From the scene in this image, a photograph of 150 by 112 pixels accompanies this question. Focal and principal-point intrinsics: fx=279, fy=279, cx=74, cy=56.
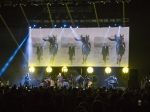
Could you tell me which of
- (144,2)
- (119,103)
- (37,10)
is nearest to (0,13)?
(37,10)

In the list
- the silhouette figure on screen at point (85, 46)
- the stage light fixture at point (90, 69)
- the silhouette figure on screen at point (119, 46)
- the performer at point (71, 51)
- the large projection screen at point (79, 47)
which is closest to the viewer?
the silhouette figure on screen at point (119, 46)

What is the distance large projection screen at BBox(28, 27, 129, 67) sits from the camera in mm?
25156

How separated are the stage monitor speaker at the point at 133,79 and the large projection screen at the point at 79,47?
4.05 ft

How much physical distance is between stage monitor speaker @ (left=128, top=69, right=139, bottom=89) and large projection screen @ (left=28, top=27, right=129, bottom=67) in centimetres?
123

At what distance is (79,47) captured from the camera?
2612 cm

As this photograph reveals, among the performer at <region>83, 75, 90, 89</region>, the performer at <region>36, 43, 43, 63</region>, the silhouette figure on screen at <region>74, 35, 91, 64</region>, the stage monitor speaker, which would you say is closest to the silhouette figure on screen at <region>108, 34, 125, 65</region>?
the stage monitor speaker

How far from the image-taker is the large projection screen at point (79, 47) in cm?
2516

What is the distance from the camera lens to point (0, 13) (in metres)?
27.5

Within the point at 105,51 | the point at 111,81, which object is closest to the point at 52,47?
the point at 105,51

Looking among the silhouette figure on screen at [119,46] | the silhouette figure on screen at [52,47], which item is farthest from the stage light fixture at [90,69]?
the silhouette figure on screen at [52,47]

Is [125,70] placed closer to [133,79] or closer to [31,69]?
[133,79]

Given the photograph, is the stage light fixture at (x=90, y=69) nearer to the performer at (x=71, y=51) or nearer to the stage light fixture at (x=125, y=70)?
the performer at (x=71, y=51)

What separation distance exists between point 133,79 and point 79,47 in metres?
5.93

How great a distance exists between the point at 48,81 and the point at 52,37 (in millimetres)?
4427
